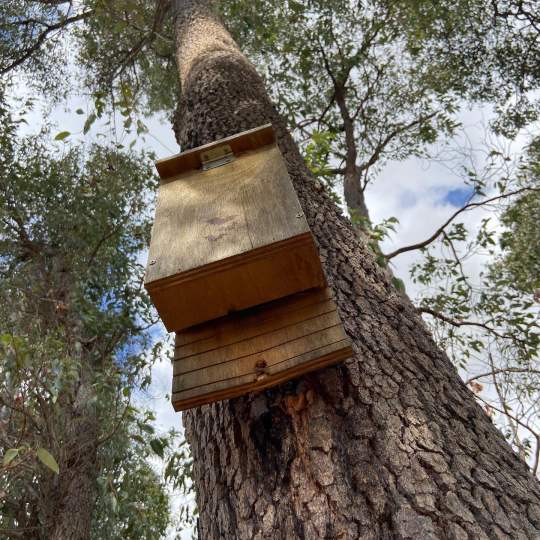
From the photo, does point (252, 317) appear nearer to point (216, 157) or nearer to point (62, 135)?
point (216, 157)

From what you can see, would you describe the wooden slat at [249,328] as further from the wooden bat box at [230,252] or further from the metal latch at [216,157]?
the metal latch at [216,157]

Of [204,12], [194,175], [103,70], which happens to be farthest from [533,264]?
[194,175]

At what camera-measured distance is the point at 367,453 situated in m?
0.96

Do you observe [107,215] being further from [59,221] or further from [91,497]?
[91,497]

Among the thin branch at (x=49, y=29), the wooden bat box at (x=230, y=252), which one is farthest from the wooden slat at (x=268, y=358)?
the thin branch at (x=49, y=29)

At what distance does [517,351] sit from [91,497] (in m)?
3.83

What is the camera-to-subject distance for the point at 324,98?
7.14m

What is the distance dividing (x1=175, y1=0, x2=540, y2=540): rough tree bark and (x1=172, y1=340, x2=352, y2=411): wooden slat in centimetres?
10

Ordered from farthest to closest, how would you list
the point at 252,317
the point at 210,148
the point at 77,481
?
the point at 77,481 < the point at 210,148 < the point at 252,317

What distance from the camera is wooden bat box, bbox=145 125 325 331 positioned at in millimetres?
970

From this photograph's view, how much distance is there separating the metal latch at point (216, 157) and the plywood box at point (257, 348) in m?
0.47

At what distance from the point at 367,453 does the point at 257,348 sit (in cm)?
29

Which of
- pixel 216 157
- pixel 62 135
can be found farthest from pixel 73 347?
pixel 216 157

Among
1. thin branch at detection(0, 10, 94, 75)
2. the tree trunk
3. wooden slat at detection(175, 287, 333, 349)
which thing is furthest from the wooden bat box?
thin branch at detection(0, 10, 94, 75)
